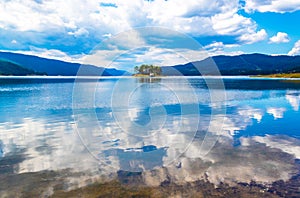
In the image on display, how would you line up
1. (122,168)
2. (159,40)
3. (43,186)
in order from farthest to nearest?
(159,40) → (122,168) → (43,186)

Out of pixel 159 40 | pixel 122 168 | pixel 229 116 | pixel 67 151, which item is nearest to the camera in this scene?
pixel 122 168

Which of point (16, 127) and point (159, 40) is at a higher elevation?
point (159, 40)

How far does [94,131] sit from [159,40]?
1059cm

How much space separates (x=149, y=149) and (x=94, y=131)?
310 inches

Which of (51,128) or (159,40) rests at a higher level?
(159,40)

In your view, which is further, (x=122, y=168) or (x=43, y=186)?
(x=122, y=168)

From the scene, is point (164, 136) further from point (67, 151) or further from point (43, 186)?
point (43, 186)

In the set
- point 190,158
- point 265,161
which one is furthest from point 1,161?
point 265,161

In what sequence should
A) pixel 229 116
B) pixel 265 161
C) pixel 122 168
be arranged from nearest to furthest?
pixel 122 168 < pixel 265 161 < pixel 229 116

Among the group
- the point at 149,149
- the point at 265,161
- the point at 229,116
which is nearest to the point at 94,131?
the point at 149,149

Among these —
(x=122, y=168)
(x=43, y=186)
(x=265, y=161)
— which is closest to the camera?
(x=43, y=186)

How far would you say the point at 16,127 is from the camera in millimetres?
26500

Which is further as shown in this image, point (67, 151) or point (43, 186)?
point (67, 151)

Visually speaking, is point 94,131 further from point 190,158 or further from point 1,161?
point 190,158
